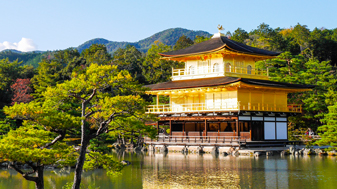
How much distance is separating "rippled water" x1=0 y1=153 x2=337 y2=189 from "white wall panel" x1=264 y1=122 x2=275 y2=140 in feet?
26.0

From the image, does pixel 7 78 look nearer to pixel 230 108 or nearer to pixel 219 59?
pixel 219 59

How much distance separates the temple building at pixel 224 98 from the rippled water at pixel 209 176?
7.57m

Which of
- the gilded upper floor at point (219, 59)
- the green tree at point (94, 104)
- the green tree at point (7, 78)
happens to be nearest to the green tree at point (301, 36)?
the gilded upper floor at point (219, 59)

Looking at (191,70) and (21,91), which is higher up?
(191,70)

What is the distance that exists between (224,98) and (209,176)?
15.4 metres

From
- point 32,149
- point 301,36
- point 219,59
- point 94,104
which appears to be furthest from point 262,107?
point 301,36

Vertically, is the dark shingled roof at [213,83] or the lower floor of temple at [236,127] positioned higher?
the dark shingled roof at [213,83]

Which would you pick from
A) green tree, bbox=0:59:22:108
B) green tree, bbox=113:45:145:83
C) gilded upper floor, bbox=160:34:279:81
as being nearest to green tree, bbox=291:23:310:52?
green tree, bbox=113:45:145:83

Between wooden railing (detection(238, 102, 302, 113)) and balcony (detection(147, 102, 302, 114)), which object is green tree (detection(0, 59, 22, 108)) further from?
wooden railing (detection(238, 102, 302, 113))

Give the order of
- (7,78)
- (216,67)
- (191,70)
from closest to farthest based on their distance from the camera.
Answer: (216,67) < (191,70) < (7,78)

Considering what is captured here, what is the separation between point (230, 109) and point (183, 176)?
516 inches

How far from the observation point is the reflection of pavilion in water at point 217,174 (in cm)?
1759

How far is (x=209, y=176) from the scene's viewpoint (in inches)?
774

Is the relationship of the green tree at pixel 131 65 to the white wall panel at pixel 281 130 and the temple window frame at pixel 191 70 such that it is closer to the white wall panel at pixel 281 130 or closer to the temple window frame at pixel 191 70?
the temple window frame at pixel 191 70
